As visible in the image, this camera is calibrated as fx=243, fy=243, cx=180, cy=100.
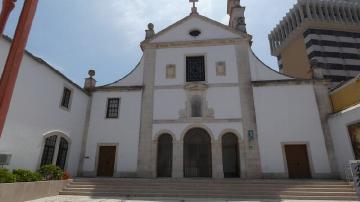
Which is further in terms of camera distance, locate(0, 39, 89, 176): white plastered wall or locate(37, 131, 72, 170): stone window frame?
locate(37, 131, 72, 170): stone window frame

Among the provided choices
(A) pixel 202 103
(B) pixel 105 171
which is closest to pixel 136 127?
(B) pixel 105 171

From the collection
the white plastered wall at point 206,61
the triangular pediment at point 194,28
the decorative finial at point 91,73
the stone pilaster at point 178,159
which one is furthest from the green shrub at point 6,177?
the triangular pediment at point 194,28

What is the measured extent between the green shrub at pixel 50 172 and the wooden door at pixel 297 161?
14410 mm

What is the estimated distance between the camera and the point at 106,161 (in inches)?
704

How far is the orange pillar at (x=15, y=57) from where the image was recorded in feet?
8.60

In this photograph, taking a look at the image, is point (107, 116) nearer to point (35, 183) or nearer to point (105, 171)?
point (105, 171)

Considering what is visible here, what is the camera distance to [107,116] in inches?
739

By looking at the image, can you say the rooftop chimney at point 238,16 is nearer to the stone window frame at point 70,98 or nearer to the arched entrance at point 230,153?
the arched entrance at point 230,153

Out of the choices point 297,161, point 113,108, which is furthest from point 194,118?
point 297,161

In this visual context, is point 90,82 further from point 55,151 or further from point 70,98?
point 55,151

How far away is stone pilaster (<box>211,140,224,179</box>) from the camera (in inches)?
654

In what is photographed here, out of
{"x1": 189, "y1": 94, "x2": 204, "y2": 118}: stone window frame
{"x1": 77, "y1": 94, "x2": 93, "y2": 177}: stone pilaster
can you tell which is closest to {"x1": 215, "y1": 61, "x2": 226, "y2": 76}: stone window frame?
{"x1": 189, "y1": 94, "x2": 204, "y2": 118}: stone window frame

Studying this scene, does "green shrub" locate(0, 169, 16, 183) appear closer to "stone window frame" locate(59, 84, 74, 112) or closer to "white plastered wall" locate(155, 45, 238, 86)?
"stone window frame" locate(59, 84, 74, 112)

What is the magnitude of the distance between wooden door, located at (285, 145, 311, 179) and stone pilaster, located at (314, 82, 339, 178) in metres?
1.41
